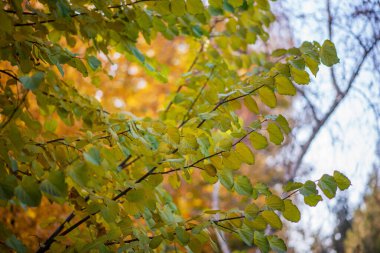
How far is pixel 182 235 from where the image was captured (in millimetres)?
1287

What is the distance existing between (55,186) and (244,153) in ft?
2.02

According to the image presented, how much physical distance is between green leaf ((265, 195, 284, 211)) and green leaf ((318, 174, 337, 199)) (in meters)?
0.14

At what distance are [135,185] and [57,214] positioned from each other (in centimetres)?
210

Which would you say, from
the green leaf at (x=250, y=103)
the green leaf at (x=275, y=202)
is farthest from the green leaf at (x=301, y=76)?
the green leaf at (x=275, y=202)

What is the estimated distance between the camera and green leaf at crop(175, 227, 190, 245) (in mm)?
1279

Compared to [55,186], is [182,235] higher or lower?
higher

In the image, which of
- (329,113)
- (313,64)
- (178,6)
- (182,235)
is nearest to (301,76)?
(313,64)

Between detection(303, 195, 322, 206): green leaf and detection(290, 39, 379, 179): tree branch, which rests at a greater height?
detection(290, 39, 379, 179): tree branch

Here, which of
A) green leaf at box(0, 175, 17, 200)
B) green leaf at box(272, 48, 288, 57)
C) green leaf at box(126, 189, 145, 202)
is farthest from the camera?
green leaf at box(272, 48, 288, 57)

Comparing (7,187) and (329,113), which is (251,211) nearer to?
(7,187)

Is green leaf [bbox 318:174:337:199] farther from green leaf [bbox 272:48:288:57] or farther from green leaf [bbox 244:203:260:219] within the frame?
green leaf [bbox 272:48:288:57]

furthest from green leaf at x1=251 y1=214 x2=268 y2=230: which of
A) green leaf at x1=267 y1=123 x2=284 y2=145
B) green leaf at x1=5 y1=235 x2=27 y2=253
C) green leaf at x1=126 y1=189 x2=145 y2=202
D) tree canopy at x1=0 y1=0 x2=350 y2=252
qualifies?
green leaf at x1=5 y1=235 x2=27 y2=253

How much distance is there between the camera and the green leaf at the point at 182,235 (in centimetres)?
128

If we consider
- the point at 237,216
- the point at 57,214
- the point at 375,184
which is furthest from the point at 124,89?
the point at 237,216
